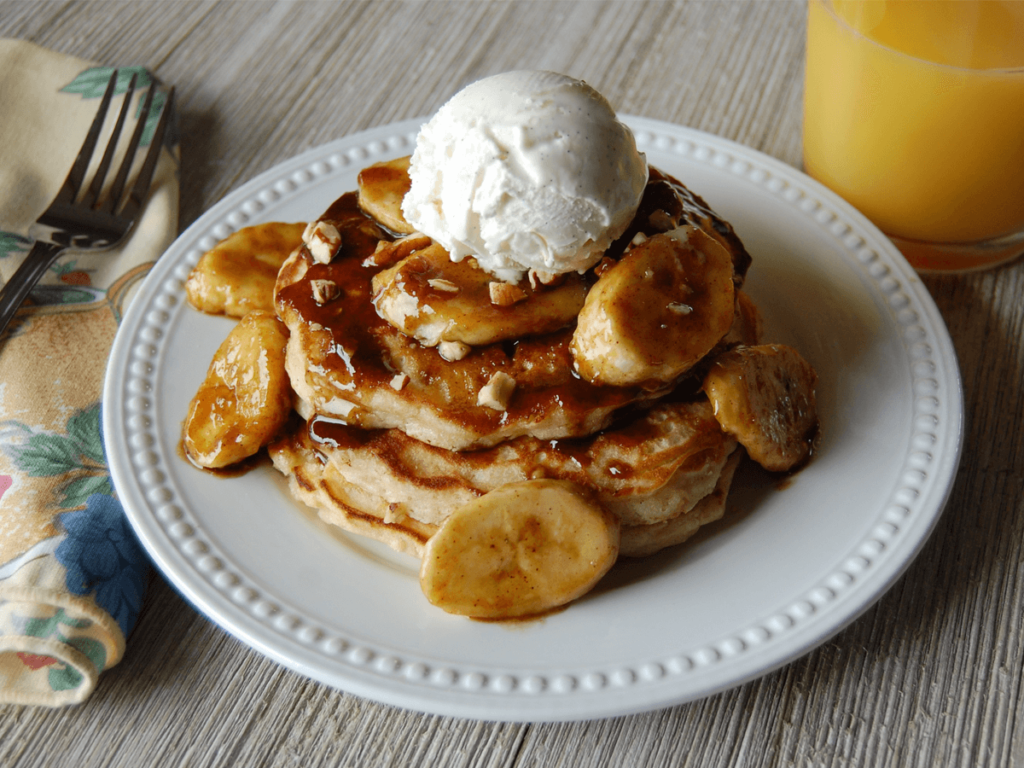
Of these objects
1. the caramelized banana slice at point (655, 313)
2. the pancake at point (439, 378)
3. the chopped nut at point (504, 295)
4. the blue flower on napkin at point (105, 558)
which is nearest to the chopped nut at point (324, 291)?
the pancake at point (439, 378)

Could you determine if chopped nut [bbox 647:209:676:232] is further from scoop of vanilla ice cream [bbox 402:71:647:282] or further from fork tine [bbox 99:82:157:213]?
fork tine [bbox 99:82:157:213]

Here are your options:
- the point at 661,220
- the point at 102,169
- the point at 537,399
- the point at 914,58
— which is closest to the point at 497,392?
the point at 537,399

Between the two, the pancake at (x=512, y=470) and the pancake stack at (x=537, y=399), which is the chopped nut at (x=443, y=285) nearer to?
the pancake stack at (x=537, y=399)

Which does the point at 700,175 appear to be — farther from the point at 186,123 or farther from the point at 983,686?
the point at 186,123

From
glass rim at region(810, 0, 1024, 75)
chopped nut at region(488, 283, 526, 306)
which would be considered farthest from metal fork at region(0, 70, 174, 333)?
glass rim at region(810, 0, 1024, 75)

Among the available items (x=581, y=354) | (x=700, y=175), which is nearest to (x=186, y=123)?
(x=700, y=175)

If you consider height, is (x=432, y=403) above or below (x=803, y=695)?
above

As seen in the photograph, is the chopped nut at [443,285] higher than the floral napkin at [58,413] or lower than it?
higher
